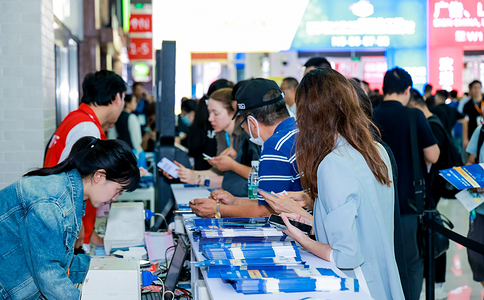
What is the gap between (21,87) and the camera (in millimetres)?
3904

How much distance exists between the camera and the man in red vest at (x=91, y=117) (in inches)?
121

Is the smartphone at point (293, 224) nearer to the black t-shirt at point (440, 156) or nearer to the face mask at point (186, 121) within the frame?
the black t-shirt at point (440, 156)

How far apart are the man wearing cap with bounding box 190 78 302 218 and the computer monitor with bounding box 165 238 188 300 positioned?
0.37 metres

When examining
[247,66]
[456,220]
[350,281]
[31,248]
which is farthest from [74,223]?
[247,66]

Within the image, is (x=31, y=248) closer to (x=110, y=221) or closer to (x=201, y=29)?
(x=110, y=221)

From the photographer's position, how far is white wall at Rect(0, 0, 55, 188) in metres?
3.86

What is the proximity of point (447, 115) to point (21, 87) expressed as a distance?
255 inches

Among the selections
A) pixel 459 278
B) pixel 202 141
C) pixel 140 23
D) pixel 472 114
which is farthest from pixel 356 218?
pixel 140 23

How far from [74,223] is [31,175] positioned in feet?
0.87

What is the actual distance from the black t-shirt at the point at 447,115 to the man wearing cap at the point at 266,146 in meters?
5.98

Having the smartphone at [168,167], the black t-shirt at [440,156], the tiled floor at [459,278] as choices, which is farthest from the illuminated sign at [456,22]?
the smartphone at [168,167]

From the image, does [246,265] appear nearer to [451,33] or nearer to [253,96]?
[253,96]

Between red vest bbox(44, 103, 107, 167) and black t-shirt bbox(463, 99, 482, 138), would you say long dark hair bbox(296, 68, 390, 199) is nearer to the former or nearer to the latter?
red vest bbox(44, 103, 107, 167)

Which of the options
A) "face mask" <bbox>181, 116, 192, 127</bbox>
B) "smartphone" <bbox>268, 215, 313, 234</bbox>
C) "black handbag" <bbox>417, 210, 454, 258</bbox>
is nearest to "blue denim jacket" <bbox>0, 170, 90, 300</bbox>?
"smartphone" <bbox>268, 215, 313, 234</bbox>
